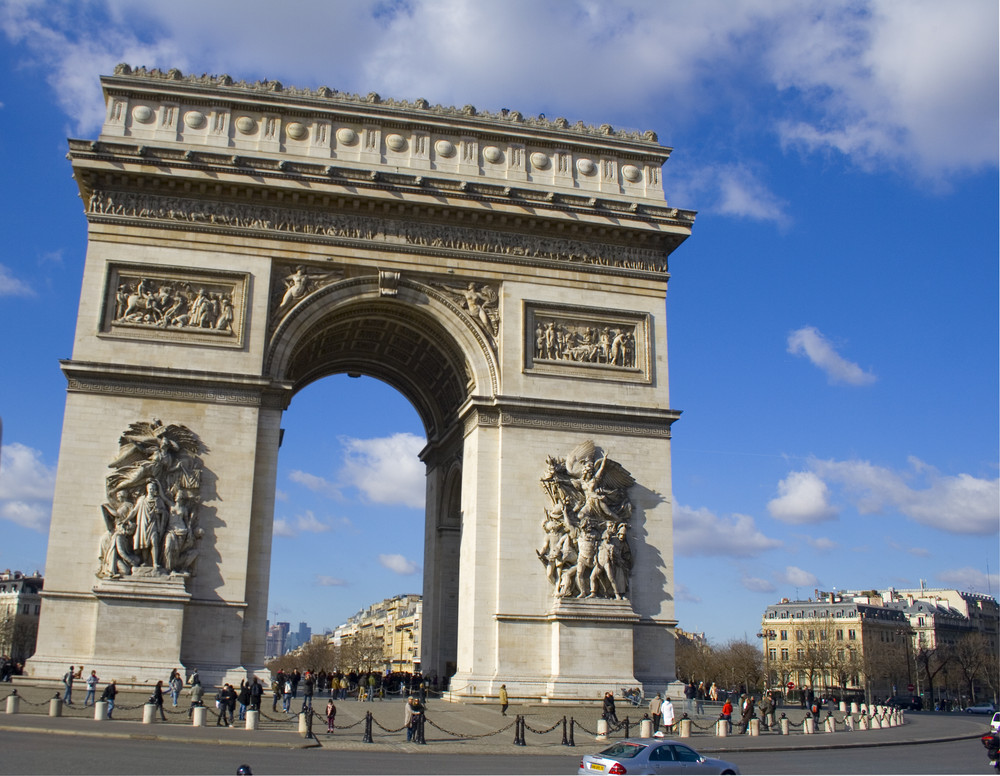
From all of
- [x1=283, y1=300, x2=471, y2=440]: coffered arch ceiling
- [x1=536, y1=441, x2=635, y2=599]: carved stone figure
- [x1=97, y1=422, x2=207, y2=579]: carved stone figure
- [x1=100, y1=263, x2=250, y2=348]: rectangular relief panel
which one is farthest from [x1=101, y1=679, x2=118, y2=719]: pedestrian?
[x1=536, y1=441, x2=635, y2=599]: carved stone figure

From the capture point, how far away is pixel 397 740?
23.4m

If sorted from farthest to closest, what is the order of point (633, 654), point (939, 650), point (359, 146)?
point (939, 650)
point (359, 146)
point (633, 654)

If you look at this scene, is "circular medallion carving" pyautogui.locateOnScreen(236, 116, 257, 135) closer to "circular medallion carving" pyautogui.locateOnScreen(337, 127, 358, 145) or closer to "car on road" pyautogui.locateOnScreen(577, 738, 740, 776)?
"circular medallion carving" pyautogui.locateOnScreen(337, 127, 358, 145)

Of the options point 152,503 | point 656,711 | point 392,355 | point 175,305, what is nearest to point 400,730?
point 656,711

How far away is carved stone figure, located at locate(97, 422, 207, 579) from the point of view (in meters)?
27.6

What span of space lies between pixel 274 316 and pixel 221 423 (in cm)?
380

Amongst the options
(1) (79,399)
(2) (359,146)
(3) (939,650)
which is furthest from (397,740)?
(3) (939,650)

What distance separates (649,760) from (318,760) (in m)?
6.80

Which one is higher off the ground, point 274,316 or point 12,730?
point 274,316

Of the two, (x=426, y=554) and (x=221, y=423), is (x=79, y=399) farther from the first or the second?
(x=426, y=554)

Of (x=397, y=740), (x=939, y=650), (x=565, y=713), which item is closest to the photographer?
(x=397, y=740)

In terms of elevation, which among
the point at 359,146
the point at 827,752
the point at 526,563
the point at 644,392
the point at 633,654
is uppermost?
the point at 359,146

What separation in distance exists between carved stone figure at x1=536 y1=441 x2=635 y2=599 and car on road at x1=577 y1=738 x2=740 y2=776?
1409 centimetres

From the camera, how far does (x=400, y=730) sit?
2486 cm
